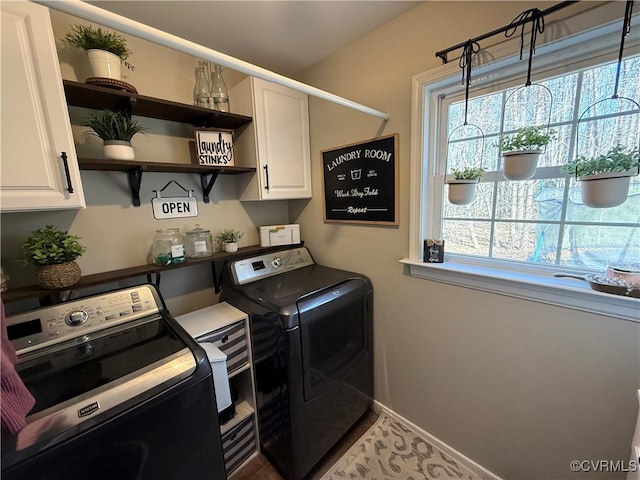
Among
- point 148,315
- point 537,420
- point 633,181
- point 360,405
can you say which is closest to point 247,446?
point 360,405

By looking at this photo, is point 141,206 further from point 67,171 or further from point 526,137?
point 526,137

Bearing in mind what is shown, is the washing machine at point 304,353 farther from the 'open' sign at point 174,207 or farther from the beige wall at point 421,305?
the 'open' sign at point 174,207

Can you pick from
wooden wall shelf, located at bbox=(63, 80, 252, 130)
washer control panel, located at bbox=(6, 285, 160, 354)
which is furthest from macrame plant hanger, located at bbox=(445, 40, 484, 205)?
washer control panel, located at bbox=(6, 285, 160, 354)

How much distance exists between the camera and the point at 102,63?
48.3 inches

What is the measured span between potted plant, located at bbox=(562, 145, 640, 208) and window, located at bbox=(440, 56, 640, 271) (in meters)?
0.23

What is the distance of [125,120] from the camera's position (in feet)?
4.24

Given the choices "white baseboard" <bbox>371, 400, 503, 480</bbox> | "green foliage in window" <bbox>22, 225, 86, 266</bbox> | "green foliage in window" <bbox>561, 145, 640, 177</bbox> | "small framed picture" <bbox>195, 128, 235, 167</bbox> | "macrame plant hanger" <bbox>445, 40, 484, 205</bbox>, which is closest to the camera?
"green foliage in window" <bbox>561, 145, 640, 177</bbox>

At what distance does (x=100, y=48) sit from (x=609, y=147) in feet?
7.31

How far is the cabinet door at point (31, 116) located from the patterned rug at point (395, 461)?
1.94m

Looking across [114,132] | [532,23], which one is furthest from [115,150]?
[532,23]

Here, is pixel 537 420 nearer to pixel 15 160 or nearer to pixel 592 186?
pixel 592 186

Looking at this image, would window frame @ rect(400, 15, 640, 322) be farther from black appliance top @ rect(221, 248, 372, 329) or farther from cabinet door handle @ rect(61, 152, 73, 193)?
cabinet door handle @ rect(61, 152, 73, 193)

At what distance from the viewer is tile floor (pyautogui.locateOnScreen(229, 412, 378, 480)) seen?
1.50 metres

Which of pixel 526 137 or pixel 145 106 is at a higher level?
pixel 145 106
